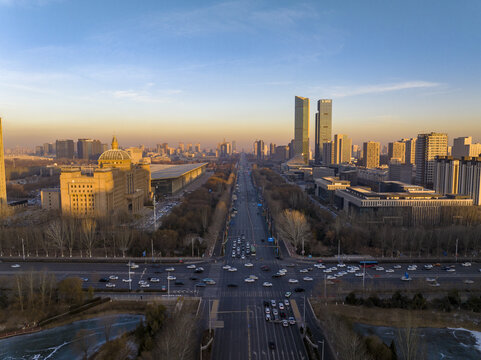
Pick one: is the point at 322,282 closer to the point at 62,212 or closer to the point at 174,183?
the point at 62,212

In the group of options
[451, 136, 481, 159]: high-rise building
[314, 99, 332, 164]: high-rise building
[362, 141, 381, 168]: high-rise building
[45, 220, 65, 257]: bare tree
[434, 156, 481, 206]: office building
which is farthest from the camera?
[314, 99, 332, 164]: high-rise building

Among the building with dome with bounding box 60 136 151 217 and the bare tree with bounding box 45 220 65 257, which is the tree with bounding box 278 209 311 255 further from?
the bare tree with bounding box 45 220 65 257

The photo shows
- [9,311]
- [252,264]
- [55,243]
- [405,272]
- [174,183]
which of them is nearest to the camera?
[9,311]

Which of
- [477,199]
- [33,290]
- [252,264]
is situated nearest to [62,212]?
[33,290]

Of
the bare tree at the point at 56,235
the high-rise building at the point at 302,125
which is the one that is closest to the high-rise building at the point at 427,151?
the bare tree at the point at 56,235

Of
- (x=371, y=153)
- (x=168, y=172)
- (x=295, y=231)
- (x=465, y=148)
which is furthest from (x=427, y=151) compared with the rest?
(x=168, y=172)

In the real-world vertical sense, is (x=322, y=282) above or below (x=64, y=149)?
below

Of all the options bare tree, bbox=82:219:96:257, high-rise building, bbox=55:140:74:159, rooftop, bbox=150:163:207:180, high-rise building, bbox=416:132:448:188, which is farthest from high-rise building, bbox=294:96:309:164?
bare tree, bbox=82:219:96:257
